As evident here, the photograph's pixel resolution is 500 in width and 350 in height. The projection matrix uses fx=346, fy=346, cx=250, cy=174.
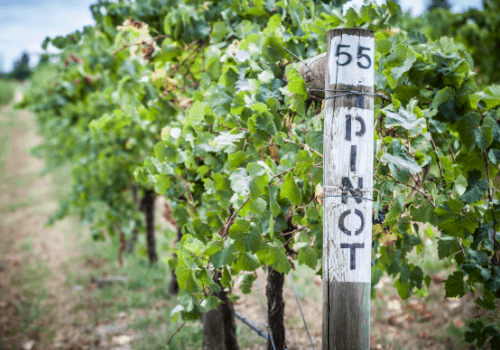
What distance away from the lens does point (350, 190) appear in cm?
125

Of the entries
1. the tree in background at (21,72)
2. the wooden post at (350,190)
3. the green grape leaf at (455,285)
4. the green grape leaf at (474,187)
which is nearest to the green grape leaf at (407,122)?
the wooden post at (350,190)

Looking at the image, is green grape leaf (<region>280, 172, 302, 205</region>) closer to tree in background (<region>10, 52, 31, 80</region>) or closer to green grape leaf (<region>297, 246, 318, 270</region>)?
green grape leaf (<region>297, 246, 318, 270</region>)

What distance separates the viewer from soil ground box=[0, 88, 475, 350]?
3934mm

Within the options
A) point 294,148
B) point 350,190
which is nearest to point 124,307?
point 294,148

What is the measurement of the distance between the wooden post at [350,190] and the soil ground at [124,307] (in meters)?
1.34

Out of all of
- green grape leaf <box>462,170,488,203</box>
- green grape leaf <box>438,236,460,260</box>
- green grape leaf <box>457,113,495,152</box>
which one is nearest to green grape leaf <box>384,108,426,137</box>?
green grape leaf <box>457,113,495,152</box>

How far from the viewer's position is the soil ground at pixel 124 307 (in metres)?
3.93

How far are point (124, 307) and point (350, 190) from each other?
5.00 m

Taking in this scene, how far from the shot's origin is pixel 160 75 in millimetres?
2430

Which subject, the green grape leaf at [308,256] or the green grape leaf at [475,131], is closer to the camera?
the green grape leaf at [475,131]

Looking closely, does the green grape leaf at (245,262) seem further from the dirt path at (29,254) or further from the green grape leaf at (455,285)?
the dirt path at (29,254)

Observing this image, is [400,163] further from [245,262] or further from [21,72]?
[21,72]

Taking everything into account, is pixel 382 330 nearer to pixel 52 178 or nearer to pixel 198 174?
pixel 198 174

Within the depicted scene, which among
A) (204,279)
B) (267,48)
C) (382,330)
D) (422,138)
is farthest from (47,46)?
(382,330)
